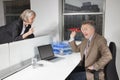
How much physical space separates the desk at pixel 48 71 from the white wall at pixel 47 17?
1.32 meters

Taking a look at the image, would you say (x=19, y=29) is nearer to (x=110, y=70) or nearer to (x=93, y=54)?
(x=93, y=54)

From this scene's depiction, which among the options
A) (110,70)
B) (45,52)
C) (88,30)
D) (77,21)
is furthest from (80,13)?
(110,70)

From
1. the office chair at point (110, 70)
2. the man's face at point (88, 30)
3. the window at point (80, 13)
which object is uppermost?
the window at point (80, 13)

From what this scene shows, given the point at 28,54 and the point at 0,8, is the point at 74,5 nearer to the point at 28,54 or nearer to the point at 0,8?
the point at 28,54

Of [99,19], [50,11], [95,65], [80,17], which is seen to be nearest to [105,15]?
[99,19]

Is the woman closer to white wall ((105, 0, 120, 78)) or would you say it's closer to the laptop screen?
the laptop screen

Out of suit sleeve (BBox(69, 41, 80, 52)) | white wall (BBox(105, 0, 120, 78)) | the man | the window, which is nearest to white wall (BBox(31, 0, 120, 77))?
white wall (BBox(105, 0, 120, 78))

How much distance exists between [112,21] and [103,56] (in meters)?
1.30

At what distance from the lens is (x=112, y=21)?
324 centimetres

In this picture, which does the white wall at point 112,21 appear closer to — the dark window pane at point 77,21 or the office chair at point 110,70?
the dark window pane at point 77,21

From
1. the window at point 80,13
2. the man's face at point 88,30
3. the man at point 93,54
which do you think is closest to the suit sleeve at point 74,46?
the man at point 93,54

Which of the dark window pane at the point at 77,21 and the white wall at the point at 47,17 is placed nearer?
the dark window pane at the point at 77,21

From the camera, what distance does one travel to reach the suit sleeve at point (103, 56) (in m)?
2.12

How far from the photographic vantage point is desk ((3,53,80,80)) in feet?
5.80
